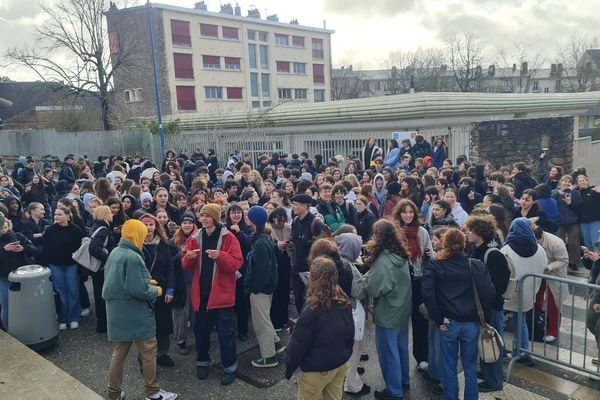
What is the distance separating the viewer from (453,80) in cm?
5719

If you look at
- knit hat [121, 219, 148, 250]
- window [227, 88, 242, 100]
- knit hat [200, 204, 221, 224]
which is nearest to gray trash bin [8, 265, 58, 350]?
knit hat [121, 219, 148, 250]

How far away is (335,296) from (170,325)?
8.56 ft

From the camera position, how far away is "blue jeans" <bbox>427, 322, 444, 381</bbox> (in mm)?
4867

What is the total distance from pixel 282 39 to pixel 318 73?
676 centimetres

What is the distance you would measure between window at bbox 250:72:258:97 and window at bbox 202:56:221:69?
15.0 feet

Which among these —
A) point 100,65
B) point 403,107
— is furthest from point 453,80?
point 403,107

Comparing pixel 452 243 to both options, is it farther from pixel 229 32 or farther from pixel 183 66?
pixel 229 32

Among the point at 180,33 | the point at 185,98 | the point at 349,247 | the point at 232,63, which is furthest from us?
the point at 232,63

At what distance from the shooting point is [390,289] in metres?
4.43

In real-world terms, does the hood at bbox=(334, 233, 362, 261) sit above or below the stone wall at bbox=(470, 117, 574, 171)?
below

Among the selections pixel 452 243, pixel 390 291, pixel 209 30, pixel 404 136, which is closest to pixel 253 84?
pixel 209 30

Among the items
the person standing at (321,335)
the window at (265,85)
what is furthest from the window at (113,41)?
the person standing at (321,335)

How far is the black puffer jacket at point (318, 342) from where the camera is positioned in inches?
143

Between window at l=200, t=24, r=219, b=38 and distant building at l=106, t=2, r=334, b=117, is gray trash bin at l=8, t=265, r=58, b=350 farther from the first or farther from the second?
window at l=200, t=24, r=219, b=38
